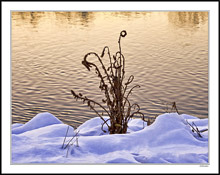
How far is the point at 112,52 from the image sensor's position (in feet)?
25.9

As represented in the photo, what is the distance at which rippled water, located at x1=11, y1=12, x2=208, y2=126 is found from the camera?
6.35 metres

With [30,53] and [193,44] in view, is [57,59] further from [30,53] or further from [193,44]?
[193,44]

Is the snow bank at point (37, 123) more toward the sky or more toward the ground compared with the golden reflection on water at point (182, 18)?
more toward the ground

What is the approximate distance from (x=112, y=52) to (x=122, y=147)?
4.22 metres

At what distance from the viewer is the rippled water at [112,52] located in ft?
20.8

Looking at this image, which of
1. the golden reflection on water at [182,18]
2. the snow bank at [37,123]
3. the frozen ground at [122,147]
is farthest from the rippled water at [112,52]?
the frozen ground at [122,147]

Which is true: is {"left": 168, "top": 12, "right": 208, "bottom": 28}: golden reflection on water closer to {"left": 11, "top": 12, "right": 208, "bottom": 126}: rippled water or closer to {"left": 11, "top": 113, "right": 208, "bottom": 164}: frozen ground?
{"left": 11, "top": 12, "right": 208, "bottom": 126}: rippled water

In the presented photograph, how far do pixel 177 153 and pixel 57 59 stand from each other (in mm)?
4721

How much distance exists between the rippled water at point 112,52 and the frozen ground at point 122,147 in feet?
5.54

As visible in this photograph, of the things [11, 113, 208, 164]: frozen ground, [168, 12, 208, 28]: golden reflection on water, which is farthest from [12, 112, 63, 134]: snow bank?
[168, 12, 208, 28]: golden reflection on water

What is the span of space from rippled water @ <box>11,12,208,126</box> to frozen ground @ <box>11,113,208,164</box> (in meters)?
1.69

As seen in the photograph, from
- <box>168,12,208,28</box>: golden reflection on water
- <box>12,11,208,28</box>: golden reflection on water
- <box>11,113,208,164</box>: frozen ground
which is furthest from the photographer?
<box>12,11,208,28</box>: golden reflection on water

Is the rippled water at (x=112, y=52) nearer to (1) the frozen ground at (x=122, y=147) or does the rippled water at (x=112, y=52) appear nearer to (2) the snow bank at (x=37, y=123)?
(2) the snow bank at (x=37, y=123)

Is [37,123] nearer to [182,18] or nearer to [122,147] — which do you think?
[122,147]
